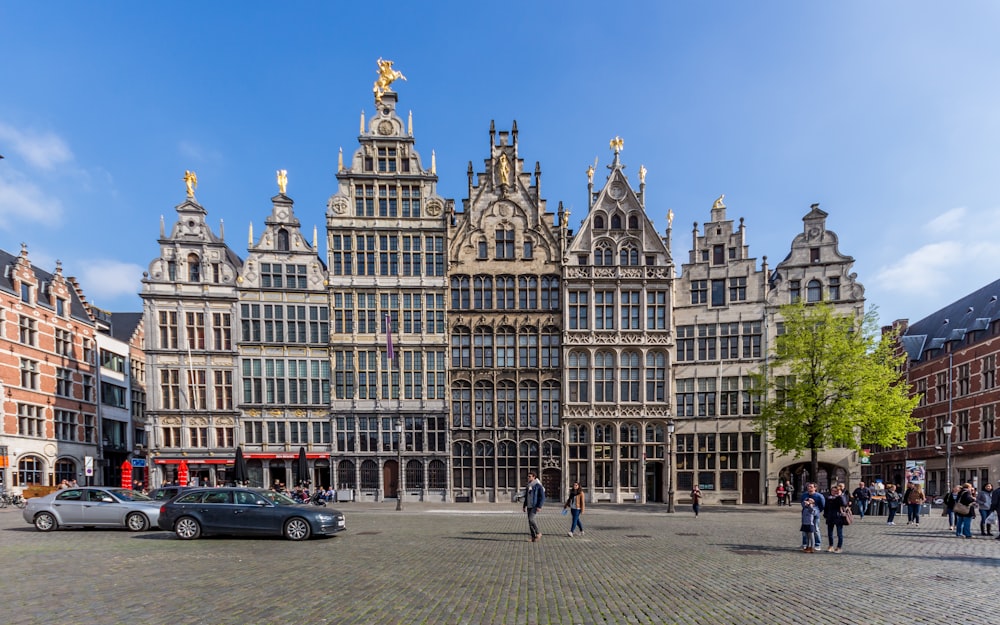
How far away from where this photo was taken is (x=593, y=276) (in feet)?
127

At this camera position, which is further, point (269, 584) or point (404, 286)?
point (404, 286)

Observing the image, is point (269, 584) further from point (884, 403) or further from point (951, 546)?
point (884, 403)

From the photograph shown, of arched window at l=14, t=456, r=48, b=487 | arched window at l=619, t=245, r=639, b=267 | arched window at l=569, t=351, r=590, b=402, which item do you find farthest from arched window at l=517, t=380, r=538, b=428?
arched window at l=14, t=456, r=48, b=487

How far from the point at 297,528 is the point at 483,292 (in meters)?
24.1

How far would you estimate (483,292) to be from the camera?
128 ft

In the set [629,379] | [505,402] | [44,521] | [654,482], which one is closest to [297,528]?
[44,521]

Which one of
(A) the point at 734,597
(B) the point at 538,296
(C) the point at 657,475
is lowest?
(C) the point at 657,475

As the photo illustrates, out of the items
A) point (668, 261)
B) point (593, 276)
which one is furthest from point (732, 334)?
point (593, 276)

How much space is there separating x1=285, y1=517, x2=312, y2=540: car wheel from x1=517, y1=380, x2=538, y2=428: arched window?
22973 millimetres

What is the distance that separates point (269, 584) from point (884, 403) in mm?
31232

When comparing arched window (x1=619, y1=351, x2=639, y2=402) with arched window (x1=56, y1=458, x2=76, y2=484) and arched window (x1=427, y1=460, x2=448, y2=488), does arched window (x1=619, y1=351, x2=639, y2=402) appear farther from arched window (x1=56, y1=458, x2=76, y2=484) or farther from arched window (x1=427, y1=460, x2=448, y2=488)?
arched window (x1=56, y1=458, x2=76, y2=484)

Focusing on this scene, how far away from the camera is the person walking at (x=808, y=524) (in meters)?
15.5

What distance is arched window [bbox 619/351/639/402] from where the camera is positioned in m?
38.7

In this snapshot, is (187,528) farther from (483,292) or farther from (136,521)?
(483,292)
